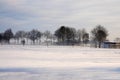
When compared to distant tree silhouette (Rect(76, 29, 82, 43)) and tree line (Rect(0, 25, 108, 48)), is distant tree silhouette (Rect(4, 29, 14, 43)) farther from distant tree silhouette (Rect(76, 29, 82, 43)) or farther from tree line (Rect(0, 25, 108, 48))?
distant tree silhouette (Rect(76, 29, 82, 43))

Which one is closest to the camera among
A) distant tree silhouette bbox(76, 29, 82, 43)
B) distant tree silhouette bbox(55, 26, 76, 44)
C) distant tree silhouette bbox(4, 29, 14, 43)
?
distant tree silhouette bbox(55, 26, 76, 44)

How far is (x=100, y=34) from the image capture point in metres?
99.5

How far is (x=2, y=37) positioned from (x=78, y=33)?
37612 mm

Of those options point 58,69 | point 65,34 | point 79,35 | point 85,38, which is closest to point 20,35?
point 65,34

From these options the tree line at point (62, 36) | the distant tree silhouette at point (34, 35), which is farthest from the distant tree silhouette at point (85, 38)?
the distant tree silhouette at point (34, 35)

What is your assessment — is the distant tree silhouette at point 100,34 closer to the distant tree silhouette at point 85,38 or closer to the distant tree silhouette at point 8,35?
the distant tree silhouette at point 85,38

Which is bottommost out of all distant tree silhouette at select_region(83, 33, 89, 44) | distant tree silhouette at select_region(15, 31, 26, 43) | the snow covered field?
the snow covered field

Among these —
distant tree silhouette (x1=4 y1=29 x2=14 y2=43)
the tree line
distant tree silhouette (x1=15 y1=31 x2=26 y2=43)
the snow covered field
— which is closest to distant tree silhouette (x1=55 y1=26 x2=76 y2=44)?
the tree line

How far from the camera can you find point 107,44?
94750 millimetres

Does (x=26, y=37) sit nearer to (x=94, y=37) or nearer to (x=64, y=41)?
(x=64, y=41)

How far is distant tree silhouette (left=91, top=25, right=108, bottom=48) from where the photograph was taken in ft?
325

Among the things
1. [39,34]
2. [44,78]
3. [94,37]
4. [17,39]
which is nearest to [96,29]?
[94,37]

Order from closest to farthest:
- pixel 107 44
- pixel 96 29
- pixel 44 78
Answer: pixel 44 78 → pixel 107 44 → pixel 96 29

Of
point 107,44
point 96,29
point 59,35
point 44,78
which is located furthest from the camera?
point 59,35
